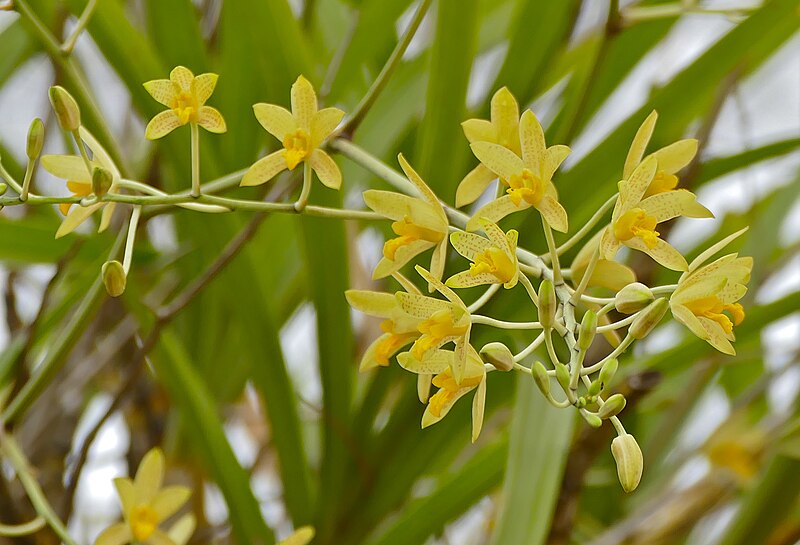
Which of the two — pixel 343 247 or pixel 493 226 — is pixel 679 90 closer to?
pixel 343 247

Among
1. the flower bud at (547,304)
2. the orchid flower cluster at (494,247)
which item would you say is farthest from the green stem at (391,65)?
the flower bud at (547,304)

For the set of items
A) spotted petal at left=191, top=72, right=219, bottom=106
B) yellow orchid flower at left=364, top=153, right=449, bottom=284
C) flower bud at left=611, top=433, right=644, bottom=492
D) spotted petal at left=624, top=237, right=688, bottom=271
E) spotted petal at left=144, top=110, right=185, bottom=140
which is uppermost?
spotted petal at left=191, top=72, right=219, bottom=106

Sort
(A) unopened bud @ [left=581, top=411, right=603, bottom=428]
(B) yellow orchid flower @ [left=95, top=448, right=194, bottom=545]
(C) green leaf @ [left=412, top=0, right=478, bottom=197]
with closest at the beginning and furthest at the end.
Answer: (A) unopened bud @ [left=581, top=411, right=603, bottom=428]
(B) yellow orchid flower @ [left=95, top=448, right=194, bottom=545]
(C) green leaf @ [left=412, top=0, right=478, bottom=197]

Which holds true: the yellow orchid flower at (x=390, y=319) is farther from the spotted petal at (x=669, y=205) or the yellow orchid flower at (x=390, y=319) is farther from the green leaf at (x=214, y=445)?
the green leaf at (x=214, y=445)

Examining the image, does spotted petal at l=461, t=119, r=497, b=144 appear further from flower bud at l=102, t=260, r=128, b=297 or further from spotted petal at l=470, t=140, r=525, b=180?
flower bud at l=102, t=260, r=128, b=297

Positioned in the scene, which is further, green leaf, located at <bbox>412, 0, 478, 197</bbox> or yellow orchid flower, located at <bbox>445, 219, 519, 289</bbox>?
green leaf, located at <bbox>412, 0, 478, 197</bbox>

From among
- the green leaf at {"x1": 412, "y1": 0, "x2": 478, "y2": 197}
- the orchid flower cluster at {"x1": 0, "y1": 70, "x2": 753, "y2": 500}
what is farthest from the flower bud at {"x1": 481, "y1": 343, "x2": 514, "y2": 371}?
the green leaf at {"x1": 412, "y1": 0, "x2": 478, "y2": 197}
